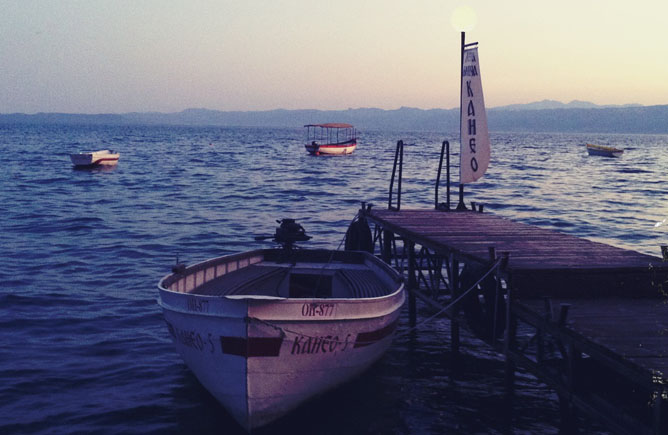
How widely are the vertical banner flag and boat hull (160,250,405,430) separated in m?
8.25

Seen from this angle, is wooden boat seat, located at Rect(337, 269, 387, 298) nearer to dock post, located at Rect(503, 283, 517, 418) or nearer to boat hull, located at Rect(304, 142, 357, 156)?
dock post, located at Rect(503, 283, 517, 418)

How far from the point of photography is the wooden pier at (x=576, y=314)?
7.63 m

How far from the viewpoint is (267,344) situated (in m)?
9.67

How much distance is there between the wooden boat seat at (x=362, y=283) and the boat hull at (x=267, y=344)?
82.0 inches

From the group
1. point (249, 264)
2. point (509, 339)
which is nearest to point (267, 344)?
point (509, 339)

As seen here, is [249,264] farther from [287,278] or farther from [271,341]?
[271,341]

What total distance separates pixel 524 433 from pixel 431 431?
5.25 ft

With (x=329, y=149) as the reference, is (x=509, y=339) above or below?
below

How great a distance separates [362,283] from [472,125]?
21.3ft

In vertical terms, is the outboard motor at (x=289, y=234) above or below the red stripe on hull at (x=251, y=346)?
above

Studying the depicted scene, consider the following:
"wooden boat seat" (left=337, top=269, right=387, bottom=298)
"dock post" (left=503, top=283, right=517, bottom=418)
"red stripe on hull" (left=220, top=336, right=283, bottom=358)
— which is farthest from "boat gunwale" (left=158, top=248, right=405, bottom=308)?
"dock post" (left=503, top=283, right=517, bottom=418)

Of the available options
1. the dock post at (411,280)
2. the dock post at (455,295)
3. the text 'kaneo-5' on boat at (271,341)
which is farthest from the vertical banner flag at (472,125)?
the text 'kaneo-5' on boat at (271,341)

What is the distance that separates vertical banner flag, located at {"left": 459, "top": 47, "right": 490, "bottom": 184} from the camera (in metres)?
17.9

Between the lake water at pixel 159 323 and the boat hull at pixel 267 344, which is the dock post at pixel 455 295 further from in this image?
the boat hull at pixel 267 344
